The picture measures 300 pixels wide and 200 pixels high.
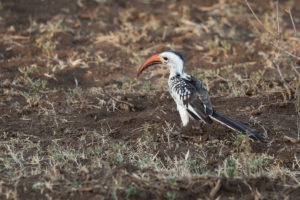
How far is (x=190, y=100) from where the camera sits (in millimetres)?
5555

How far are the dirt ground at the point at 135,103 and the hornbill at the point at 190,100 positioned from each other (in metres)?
0.14

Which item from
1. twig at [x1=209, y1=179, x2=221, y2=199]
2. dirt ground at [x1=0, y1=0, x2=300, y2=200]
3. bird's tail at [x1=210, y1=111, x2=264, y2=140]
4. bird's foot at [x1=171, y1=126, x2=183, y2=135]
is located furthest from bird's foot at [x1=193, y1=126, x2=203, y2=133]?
twig at [x1=209, y1=179, x2=221, y2=199]

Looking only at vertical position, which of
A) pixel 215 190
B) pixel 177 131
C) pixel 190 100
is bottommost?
pixel 215 190

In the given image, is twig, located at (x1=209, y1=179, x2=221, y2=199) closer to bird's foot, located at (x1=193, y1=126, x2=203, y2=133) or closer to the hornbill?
the hornbill

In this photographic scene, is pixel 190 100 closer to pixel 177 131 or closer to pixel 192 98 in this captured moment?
pixel 192 98

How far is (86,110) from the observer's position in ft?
20.6

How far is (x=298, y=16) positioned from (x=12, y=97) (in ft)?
22.3

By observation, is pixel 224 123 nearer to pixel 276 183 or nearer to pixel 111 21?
pixel 276 183

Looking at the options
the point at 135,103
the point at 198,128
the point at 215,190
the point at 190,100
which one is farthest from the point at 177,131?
the point at 215,190

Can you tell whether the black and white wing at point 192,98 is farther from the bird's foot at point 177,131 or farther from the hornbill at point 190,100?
the bird's foot at point 177,131

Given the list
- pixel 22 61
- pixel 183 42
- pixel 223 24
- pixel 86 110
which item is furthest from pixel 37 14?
pixel 86 110

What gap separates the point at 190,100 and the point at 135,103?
3.85ft

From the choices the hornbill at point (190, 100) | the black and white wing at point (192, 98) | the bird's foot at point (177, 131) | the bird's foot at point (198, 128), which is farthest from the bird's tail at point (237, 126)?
the bird's foot at point (177, 131)

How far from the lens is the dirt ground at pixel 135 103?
161 inches
